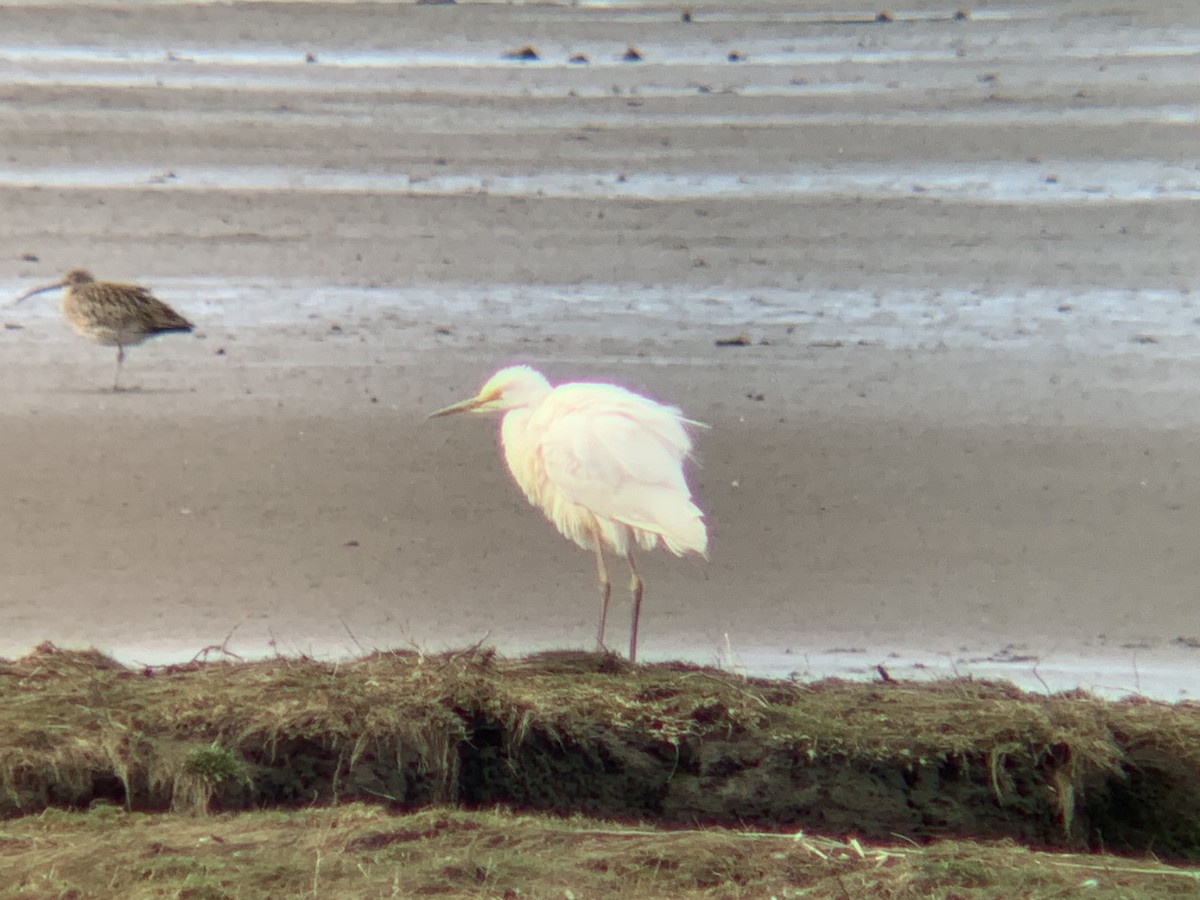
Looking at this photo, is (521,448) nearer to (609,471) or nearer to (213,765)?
(609,471)

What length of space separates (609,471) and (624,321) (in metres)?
3.17

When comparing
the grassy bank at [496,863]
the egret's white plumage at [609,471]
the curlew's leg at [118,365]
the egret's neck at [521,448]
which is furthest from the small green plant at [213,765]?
the curlew's leg at [118,365]

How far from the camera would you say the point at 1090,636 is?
5.45m

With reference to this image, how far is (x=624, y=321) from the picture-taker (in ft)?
26.7

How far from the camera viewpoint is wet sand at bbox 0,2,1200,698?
5715mm

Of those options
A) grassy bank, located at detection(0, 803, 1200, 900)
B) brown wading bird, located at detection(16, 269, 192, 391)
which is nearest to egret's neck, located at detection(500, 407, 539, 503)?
grassy bank, located at detection(0, 803, 1200, 900)

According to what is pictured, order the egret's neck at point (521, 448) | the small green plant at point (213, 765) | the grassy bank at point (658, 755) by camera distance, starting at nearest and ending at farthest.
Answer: the small green plant at point (213, 765) < the grassy bank at point (658, 755) < the egret's neck at point (521, 448)

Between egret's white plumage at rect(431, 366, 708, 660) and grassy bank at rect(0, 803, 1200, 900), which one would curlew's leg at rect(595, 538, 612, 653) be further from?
grassy bank at rect(0, 803, 1200, 900)

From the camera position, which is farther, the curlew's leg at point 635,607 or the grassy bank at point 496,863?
the curlew's leg at point 635,607

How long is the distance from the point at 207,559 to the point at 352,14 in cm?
498

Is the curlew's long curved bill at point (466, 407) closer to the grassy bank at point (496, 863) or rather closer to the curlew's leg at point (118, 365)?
the grassy bank at point (496, 863)

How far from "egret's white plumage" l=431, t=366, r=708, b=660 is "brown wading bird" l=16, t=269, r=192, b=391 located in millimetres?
2951

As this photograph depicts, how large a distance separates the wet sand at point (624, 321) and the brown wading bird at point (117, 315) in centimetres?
20

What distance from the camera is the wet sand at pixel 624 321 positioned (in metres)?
5.71
